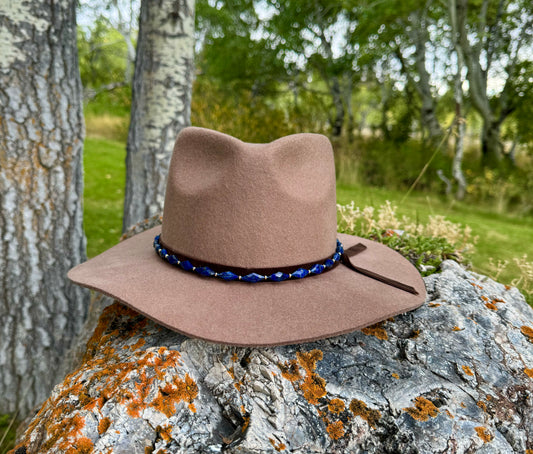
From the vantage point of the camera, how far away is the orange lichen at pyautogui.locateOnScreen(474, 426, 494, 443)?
1334 mm

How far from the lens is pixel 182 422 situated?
1.35m

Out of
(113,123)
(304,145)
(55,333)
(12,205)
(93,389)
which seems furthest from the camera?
(113,123)

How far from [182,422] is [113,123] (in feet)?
62.1

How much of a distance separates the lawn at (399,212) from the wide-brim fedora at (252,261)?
87.3 inches

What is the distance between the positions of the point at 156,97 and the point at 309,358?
10.8 ft

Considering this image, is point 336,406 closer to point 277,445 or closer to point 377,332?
point 277,445

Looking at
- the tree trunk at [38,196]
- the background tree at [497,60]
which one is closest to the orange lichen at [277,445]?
the tree trunk at [38,196]

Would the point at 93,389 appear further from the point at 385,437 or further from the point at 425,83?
the point at 425,83

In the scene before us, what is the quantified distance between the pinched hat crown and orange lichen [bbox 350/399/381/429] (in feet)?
2.09

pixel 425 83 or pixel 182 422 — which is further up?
pixel 425 83

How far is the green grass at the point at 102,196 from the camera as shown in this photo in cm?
653

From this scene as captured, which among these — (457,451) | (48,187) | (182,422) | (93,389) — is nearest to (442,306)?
(457,451)

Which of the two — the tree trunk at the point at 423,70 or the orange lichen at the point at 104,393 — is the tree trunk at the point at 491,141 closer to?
the tree trunk at the point at 423,70

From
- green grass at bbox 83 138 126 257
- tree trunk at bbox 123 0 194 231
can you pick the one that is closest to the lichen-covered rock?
tree trunk at bbox 123 0 194 231
